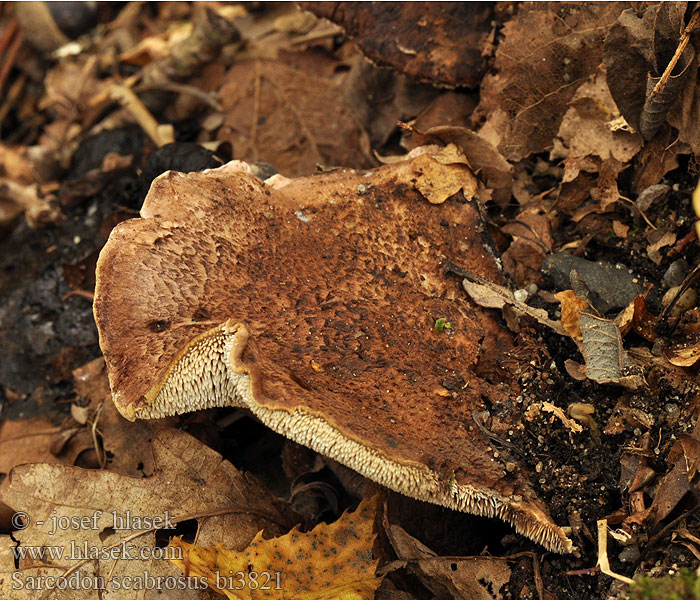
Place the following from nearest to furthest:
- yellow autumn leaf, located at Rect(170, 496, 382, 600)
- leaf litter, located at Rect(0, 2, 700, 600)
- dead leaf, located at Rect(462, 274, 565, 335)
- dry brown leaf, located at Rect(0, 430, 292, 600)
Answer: yellow autumn leaf, located at Rect(170, 496, 382, 600) < leaf litter, located at Rect(0, 2, 700, 600) < dry brown leaf, located at Rect(0, 430, 292, 600) < dead leaf, located at Rect(462, 274, 565, 335)

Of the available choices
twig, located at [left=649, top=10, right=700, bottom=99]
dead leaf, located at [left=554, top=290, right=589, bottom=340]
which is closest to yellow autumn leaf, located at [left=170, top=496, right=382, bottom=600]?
dead leaf, located at [left=554, top=290, right=589, bottom=340]

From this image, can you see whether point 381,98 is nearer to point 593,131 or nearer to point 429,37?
point 429,37

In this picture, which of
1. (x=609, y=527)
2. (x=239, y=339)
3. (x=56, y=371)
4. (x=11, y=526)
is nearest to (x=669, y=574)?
(x=609, y=527)

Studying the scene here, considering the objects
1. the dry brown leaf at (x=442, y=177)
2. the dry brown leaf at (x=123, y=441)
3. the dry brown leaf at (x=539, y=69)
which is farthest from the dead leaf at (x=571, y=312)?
the dry brown leaf at (x=123, y=441)

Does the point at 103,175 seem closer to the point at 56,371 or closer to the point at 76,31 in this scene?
the point at 56,371

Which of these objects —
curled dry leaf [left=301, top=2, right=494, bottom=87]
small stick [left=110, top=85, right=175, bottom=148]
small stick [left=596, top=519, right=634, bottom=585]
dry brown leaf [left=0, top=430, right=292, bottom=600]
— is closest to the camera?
small stick [left=596, top=519, right=634, bottom=585]

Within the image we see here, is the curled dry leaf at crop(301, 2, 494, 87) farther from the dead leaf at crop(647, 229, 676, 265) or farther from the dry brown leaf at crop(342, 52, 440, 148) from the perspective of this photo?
the dead leaf at crop(647, 229, 676, 265)
